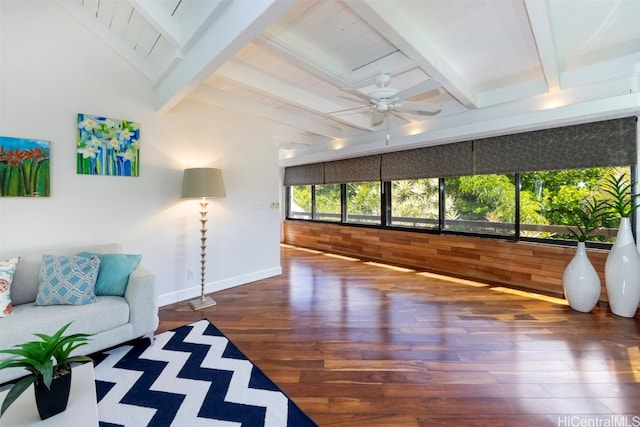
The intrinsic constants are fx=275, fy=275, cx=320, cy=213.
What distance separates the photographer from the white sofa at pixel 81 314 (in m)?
1.80

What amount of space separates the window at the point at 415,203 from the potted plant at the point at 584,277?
6.45 feet

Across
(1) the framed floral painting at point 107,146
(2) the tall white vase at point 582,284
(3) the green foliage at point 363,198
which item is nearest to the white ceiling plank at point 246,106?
(1) the framed floral painting at point 107,146

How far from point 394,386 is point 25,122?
3.68 meters

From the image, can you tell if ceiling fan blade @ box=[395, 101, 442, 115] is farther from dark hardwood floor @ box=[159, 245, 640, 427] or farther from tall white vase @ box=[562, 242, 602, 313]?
tall white vase @ box=[562, 242, 602, 313]

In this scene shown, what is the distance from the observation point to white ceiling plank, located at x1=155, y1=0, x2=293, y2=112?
64.9 inches

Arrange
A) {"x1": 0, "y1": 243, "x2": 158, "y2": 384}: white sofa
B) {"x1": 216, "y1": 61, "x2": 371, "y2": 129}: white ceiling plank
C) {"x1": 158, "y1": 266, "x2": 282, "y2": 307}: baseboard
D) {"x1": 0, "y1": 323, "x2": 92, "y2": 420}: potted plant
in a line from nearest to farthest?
{"x1": 0, "y1": 323, "x2": 92, "y2": 420}: potted plant, {"x1": 0, "y1": 243, "x2": 158, "y2": 384}: white sofa, {"x1": 216, "y1": 61, "x2": 371, "y2": 129}: white ceiling plank, {"x1": 158, "y1": 266, "x2": 282, "y2": 307}: baseboard

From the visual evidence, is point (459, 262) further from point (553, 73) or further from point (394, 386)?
point (394, 386)

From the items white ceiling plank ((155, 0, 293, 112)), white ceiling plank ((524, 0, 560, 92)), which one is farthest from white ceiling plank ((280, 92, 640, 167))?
white ceiling plank ((155, 0, 293, 112))

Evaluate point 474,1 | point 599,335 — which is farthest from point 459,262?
point 474,1

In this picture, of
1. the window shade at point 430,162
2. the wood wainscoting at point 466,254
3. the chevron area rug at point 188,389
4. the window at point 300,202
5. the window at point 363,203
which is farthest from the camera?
the window at point 300,202

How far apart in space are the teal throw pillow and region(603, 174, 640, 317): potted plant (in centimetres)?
476

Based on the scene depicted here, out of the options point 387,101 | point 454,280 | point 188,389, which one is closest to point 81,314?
point 188,389

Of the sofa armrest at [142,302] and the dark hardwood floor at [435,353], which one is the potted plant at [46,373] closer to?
the sofa armrest at [142,302]

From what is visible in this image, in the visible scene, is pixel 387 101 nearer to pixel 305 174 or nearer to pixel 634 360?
pixel 634 360
